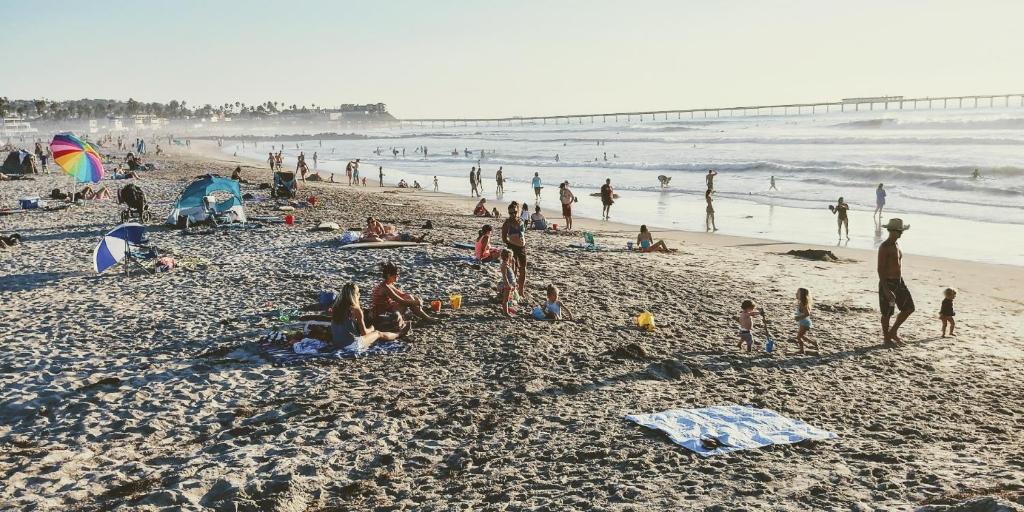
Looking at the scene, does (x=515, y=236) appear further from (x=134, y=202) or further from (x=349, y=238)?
(x=134, y=202)

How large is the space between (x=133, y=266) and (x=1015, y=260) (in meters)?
17.5

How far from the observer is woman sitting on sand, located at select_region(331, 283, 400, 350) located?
316 inches

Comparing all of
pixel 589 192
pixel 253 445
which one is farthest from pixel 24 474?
pixel 589 192

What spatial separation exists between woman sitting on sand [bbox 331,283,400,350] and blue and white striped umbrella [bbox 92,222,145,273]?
18.0 ft

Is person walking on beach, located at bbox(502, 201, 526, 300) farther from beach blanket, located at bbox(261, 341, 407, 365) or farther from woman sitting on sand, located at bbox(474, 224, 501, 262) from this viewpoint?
beach blanket, located at bbox(261, 341, 407, 365)

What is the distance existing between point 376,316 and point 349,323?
0.66 m

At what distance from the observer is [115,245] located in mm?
11562

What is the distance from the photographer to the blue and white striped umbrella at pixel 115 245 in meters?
11.3

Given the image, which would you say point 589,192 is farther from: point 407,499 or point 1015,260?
point 407,499

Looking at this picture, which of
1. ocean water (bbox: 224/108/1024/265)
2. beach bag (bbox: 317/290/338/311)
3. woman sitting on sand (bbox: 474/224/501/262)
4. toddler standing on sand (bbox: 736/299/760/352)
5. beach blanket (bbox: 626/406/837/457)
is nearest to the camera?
beach blanket (bbox: 626/406/837/457)

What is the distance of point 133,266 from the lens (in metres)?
12.4

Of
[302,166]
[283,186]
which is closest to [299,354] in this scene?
[283,186]

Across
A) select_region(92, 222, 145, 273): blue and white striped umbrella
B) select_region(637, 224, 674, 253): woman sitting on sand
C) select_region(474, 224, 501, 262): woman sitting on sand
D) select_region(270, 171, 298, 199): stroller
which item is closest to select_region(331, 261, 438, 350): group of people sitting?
select_region(474, 224, 501, 262): woman sitting on sand

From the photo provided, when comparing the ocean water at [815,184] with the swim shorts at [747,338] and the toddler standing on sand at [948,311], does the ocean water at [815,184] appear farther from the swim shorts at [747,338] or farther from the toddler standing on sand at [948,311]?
the swim shorts at [747,338]
